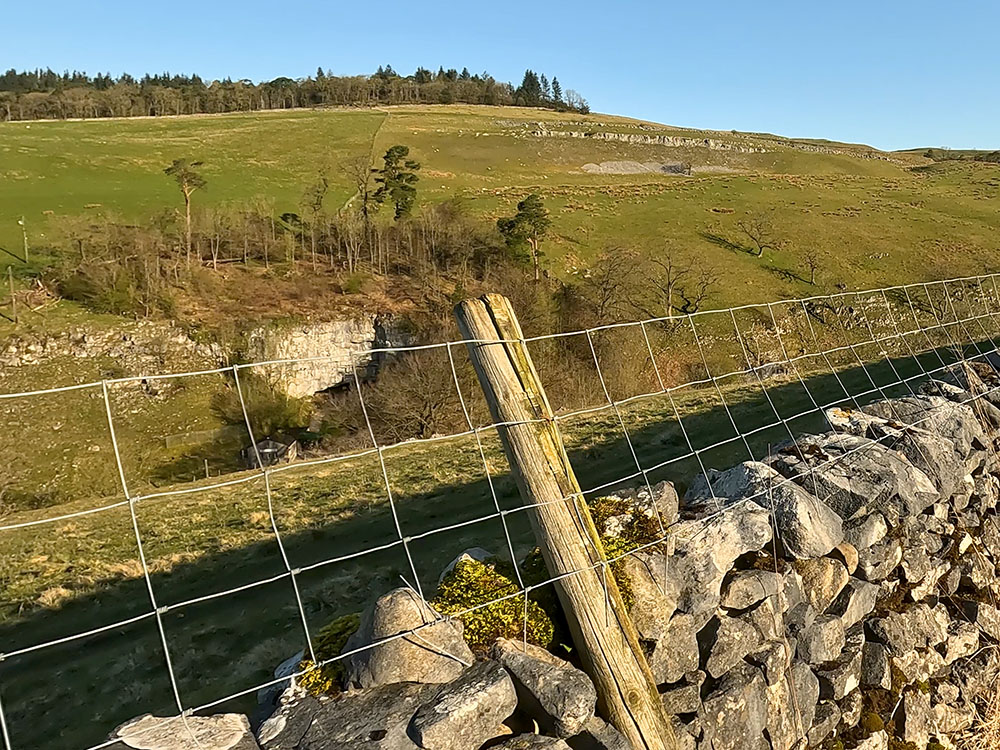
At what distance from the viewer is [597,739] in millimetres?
3227

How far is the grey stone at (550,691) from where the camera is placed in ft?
10.2

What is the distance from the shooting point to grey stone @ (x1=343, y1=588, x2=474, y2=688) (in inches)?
119

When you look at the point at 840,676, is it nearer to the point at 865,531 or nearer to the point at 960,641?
the point at 865,531

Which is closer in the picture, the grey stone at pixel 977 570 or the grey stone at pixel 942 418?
the grey stone at pixel 977 570

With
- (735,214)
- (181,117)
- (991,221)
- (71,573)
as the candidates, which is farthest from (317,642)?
(181,117)

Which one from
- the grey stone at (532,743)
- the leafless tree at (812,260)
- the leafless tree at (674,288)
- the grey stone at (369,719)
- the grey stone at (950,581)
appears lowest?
the grey stone at (950,581)

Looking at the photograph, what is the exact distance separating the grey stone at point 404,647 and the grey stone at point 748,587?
190cm

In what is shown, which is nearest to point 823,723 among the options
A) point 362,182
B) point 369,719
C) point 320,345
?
point 369,719

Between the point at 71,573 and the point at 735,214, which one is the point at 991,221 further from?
the point at 71,573

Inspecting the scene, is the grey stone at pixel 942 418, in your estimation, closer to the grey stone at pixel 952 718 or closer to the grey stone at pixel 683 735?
the grey stone at pixel 952 718

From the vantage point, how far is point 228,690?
6.28m

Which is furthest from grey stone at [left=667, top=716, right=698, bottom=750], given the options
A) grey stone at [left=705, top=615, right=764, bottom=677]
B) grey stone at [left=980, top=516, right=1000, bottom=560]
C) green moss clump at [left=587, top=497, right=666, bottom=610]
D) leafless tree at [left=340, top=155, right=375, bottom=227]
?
leafless tree at [left=340, top=155, right=375, bottom=227]

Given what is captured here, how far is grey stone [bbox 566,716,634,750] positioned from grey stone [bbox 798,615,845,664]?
6.00 ft

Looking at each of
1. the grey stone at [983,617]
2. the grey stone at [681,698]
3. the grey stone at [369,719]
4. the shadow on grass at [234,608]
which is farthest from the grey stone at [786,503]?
the grey stone at [369,719]
